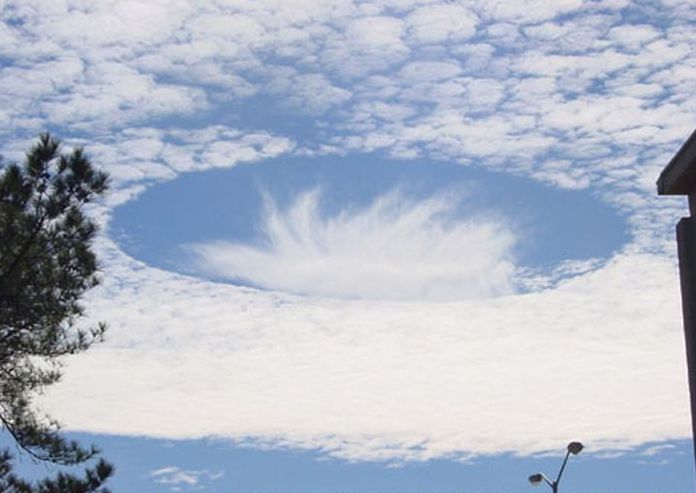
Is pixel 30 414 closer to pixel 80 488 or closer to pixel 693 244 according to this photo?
pixel 80 488

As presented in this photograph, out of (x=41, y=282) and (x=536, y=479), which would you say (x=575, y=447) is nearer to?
(x=536, y=479)

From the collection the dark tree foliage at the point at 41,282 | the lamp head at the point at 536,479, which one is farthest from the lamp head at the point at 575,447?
the dark tree foliage at the point at 41,282

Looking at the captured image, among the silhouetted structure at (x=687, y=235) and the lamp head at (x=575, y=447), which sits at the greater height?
the lamp head at (x=575, y=447)

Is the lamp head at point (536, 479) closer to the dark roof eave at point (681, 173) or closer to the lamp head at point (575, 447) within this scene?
the lamp head at point (575, 447)

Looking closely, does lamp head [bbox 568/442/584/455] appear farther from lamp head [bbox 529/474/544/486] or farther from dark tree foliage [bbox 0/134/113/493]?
dark tree foliage [bbox 0/134/113/493]

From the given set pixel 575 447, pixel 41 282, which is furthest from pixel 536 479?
pixel 41 282

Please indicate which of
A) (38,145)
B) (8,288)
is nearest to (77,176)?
(38,145)

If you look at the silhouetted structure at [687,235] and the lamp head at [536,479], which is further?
the lamp head at [536,479]

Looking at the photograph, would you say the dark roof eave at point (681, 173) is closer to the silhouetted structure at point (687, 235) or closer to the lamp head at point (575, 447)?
the silhouetted structure at point (687, 235)
